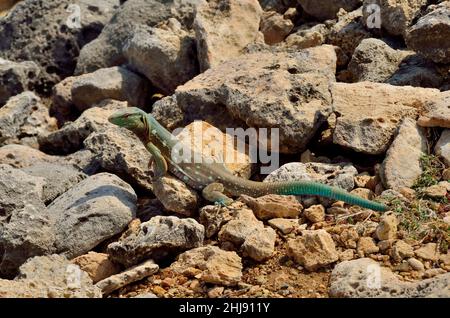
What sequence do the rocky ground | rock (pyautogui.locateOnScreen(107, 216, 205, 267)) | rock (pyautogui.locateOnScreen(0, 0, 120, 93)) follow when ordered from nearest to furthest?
the rocky ground < rock (pyautogui.locateOnScreen(107, 216, 205, 267)) < rock (pyautogui.locateOnScreen(0, 0, 120, 93))

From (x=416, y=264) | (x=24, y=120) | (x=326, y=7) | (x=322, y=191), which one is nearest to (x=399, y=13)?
(x=326, y=7)

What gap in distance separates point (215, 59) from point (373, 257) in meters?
3.92

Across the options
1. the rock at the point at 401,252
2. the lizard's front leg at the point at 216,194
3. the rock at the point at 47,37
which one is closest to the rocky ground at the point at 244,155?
the rock at the point at 401,252

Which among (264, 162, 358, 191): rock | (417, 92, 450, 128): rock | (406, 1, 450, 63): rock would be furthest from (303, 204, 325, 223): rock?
(406, 1, 450, 63): rock

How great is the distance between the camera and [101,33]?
10805 mm

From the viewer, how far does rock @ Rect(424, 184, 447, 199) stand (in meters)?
6.51

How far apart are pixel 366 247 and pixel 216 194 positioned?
162cm

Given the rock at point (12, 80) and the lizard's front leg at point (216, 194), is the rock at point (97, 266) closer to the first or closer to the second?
the lizard's front leg at point (216, 194)

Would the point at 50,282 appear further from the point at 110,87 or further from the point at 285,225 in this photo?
the point at 110,87

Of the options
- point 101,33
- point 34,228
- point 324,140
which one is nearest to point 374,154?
point 324,140

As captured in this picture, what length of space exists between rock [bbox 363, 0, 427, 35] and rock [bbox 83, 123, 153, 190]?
11.1ft

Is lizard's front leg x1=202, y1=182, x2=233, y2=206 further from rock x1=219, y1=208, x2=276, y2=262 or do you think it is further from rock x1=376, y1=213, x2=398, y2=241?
rock x1=376, y1=213, x2=398, y2=241

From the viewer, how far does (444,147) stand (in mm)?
6961

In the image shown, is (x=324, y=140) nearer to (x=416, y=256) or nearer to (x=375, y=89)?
(x=375, y=89)
